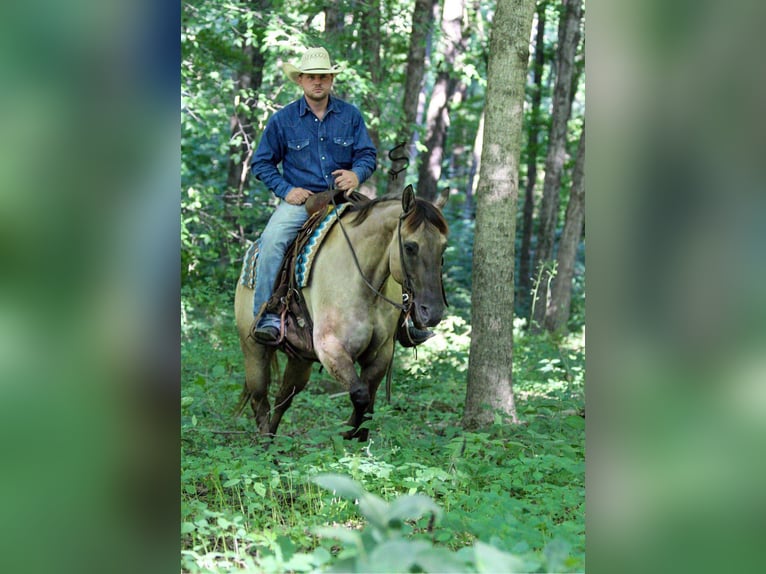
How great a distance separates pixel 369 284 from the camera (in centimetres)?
726

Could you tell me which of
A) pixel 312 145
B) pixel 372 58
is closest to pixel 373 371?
pixel 312 145

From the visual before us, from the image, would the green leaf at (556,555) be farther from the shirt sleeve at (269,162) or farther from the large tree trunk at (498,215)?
the shirt sleeve at (269,162)

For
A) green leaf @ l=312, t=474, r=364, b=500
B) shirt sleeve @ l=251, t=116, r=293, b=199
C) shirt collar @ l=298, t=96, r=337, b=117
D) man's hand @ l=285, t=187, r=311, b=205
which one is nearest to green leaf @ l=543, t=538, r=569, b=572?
green leaf @ l=312, t=474, r=364, b=500

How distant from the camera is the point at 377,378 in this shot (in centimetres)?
767

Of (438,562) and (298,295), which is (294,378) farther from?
(438,562)

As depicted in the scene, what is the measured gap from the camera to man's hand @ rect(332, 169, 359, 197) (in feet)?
25.5

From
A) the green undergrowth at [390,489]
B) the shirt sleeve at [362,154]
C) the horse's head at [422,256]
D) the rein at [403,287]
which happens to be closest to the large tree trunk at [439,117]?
the green undergrowth at [390,489]

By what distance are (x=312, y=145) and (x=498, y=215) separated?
170cm

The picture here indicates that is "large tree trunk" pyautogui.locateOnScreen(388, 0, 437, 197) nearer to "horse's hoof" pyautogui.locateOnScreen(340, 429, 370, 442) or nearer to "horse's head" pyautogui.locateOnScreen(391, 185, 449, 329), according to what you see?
"horse's head" pyautogui.locateOnScreen(391, 185, 449, 329)
